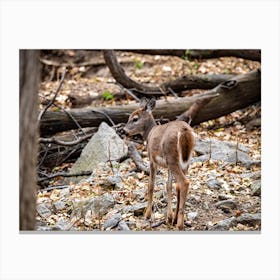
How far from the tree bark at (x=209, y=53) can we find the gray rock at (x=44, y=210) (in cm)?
202

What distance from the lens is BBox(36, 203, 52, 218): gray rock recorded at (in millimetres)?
5242

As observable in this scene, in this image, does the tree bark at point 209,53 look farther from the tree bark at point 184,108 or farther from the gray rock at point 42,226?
the gray rock at point 42,226

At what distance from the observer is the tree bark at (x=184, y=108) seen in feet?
20.8

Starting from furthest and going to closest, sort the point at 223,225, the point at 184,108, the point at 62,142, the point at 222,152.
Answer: the point at 184,108
the point at 62,142
the point at 222,152
the point at 223,225

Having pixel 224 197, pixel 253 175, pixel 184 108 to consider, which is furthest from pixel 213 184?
pixel 184 108

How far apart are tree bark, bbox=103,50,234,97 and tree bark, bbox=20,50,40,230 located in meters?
2.58

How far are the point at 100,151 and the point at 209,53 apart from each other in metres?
1.72

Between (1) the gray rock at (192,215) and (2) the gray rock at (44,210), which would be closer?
(1) the gray rock at (192,215)

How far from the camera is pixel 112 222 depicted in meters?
5.14

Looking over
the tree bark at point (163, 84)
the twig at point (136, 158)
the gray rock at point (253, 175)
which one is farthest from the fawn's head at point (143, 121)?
the tree bark at point (163, 84)

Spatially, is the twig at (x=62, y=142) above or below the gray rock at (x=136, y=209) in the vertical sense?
above

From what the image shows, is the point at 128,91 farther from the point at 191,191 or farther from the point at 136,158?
the point at 191,191

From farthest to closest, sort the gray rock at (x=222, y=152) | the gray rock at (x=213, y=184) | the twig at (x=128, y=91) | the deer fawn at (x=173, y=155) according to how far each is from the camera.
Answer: the twig at (x=128, y=91), the gray rock at (x=222, y=152), the gray rock at (x=213, y=184), the deer fawn at (x=173, y=155)

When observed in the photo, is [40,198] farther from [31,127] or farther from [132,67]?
[132,67]
